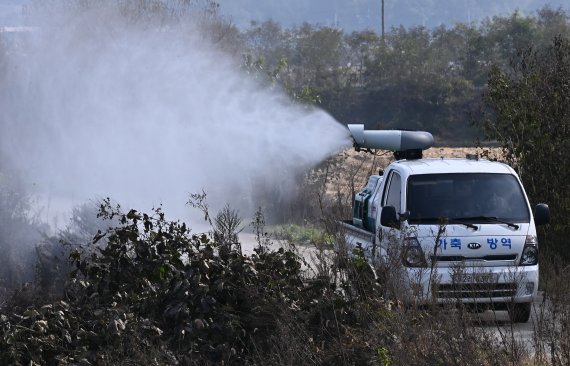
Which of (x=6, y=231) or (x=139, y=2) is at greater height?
(x=139, y=2)

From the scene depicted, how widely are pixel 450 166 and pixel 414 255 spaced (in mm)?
2017

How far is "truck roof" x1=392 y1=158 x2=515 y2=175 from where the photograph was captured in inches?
558

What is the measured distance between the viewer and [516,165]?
742 inches

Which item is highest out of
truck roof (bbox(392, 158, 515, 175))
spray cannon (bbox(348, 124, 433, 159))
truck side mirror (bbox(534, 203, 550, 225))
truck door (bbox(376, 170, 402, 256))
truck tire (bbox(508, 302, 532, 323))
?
spray cannon (bbox(348, 124, 433, 159))

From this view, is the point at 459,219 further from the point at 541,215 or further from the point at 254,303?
the point at 254,303

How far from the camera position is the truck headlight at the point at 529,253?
44.1 feet

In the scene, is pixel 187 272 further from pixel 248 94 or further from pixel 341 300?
pixel 248 94

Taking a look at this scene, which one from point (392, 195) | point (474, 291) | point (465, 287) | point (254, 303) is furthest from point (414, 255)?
point (474, 291)

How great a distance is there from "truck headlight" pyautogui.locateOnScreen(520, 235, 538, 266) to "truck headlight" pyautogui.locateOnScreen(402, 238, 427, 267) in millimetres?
1268

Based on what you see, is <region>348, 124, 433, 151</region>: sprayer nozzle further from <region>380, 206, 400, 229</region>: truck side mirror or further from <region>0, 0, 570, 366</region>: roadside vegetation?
<region>0, 0, 570, 366</region>: roadside vegetation

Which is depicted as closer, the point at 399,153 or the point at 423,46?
the point at 399,153

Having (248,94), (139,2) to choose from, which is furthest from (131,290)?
(139,2)

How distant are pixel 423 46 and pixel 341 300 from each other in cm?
8019

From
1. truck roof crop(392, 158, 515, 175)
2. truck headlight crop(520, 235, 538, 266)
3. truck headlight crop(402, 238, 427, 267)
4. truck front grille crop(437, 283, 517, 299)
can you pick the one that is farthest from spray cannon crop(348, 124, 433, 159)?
truck front grille crop(437, 283, 517, 299)
